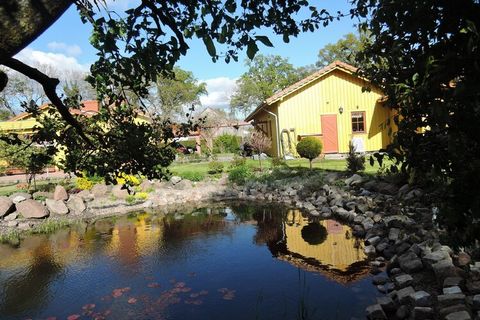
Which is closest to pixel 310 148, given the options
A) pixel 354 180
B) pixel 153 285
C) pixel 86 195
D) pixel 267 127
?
pixel 354 180

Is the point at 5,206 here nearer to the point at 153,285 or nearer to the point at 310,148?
the point at 153,285

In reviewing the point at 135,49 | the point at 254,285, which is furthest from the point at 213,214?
the point at 135,49

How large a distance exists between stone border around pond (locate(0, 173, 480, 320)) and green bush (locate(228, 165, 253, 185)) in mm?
491

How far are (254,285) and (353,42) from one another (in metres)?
40.0

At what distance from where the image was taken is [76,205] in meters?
16.0

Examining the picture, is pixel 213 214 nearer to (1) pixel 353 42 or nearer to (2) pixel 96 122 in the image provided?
(2) pixel 96 122

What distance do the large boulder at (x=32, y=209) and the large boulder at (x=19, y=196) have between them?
0.37 meters

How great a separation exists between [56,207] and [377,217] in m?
12.0

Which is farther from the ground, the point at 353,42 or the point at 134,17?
the point at 353,42

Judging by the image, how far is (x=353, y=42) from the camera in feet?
140

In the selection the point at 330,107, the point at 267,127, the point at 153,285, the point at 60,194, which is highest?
the point at 330,107

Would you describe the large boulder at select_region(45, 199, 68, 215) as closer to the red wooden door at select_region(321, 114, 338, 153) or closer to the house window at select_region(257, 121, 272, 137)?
the house window at select_region(257, 121, 272, 137)

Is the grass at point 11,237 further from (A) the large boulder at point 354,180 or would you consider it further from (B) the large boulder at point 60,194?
(A) the large boulder at point 354,180

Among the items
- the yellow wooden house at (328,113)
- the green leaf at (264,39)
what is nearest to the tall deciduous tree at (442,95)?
the green leaf at (264,39)
